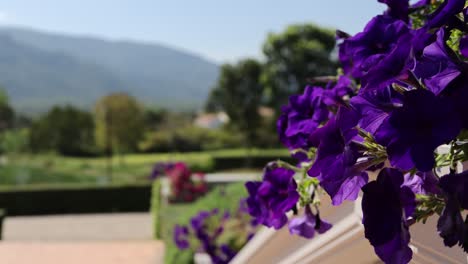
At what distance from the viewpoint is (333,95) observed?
1.07 metres

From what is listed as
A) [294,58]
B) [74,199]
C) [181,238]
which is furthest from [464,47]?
[294,58]

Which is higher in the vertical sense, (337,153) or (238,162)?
(337,153)

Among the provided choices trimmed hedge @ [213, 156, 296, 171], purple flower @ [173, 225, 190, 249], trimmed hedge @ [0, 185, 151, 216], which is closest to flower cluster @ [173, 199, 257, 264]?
purple flower @ [173, 225, 190, 249]

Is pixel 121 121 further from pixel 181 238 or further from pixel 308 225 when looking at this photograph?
pixel 308 225

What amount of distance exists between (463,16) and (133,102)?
43.2 meters

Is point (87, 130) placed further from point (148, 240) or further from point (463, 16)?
point (463, 16)

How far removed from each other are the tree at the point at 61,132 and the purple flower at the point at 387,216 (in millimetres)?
48669

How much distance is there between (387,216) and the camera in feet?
2.00

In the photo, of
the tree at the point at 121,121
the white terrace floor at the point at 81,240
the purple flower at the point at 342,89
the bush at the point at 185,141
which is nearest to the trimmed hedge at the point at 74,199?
the white terrace floor at the point at 81,240

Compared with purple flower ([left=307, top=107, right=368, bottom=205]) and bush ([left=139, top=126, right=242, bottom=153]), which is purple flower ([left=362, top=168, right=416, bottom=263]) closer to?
purple flower ([left=307, top=107, right=368, bottom=205])

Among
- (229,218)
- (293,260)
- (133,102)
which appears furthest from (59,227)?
(133,102)

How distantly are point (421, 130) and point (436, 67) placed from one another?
0.32 feet

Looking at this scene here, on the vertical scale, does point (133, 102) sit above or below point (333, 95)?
below

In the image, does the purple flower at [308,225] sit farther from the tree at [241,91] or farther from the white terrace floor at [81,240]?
the tree at [241,91]
